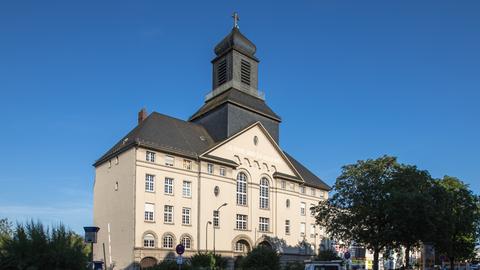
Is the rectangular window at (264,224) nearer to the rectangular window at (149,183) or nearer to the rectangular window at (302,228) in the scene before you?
the rectangular window at (302,228)

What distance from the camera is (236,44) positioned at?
194 feet

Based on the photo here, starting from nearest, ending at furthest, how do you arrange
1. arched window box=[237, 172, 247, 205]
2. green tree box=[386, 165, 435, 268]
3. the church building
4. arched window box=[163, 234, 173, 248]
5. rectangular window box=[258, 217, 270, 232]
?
green tree box=[386, 165, 435, 268]
the church building
arched window box=[163, 234, 173, 248]
arched window box=[237, 172, 247, 205]
rectangular window box=[258, 217, 270, 232]

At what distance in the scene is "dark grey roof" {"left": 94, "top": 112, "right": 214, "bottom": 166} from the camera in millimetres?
46906

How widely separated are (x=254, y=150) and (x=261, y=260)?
18.3 m

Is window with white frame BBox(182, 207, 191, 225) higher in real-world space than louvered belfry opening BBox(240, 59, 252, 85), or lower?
lower

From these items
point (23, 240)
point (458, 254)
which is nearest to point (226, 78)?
point (458, 254)

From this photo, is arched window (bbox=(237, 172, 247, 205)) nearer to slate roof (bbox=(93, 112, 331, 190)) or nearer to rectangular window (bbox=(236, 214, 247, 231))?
rectangular window (bbox=(236, 214, 247, 231))

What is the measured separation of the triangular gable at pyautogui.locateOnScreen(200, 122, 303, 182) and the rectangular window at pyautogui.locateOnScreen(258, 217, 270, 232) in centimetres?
589

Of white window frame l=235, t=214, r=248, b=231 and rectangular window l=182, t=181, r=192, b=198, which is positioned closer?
rectangular window l=182, t=181, r=192, b=198

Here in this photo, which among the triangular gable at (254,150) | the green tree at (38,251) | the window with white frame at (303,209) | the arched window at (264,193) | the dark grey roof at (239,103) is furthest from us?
the window with white frame at (303,209)

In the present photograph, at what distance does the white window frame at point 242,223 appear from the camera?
52656mm

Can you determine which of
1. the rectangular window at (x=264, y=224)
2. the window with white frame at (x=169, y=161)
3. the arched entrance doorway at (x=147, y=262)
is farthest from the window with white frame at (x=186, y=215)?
the rectangular window at (x=264, y=224)

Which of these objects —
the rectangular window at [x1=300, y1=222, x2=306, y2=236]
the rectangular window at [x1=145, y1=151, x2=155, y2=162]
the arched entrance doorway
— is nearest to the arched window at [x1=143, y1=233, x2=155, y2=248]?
the arched entrance doorway

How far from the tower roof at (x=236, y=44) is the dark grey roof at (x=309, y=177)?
16.1 meters
